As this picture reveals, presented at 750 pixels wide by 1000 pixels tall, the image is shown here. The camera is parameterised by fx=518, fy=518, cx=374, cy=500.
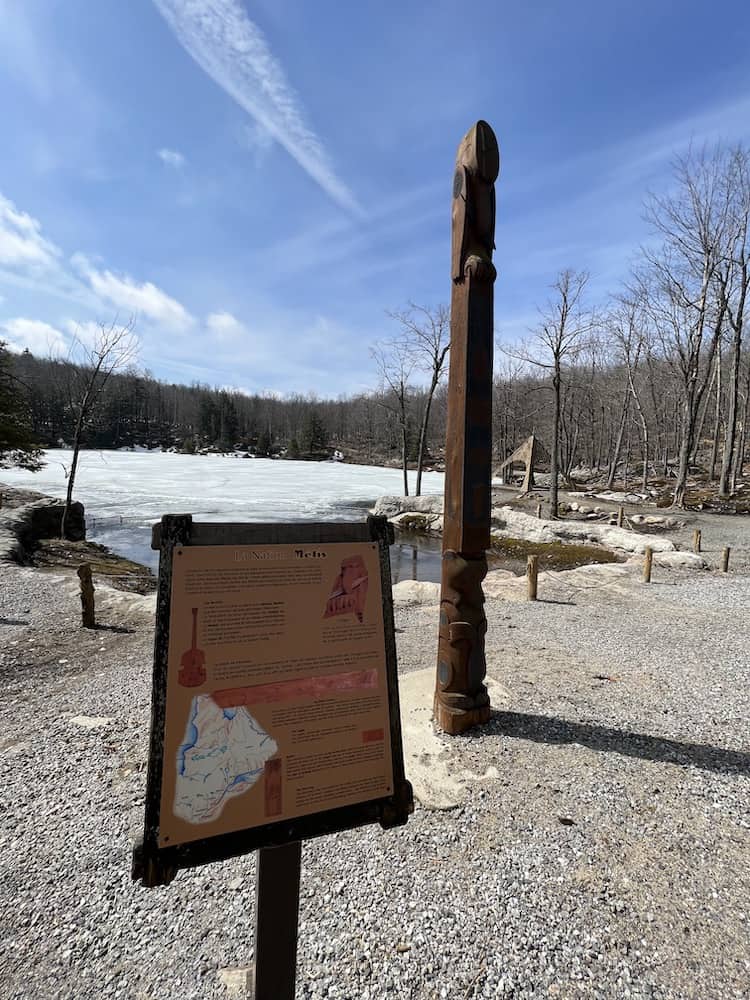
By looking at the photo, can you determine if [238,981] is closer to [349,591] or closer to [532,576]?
[349,591]

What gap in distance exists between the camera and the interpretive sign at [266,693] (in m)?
1.50

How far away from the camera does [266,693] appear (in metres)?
1.63


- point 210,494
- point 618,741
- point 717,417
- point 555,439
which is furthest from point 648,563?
point 210,494

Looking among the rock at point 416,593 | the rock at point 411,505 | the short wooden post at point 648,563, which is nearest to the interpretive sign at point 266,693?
the rock at point 416,593

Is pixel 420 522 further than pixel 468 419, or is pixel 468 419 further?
pixel 420 522

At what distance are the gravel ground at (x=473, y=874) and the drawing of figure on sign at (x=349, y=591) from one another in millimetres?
1757

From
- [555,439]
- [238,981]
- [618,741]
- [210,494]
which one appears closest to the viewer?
[238,981]

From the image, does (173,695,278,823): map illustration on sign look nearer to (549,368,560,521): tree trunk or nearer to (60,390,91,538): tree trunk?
(60,390,91,538): tree trunk

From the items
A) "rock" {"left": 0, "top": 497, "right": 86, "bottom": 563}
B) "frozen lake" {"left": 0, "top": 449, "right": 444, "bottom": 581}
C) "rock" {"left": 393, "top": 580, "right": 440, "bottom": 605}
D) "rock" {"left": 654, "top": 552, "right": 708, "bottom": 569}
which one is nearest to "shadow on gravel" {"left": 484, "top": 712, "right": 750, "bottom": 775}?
"rock" {"left": 393, "top": 580, "right": 440, "bottom": 605}

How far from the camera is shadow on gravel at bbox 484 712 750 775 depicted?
154 inches

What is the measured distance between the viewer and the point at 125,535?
18.9m

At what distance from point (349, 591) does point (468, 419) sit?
2387mm

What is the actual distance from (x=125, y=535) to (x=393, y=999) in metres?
19.1

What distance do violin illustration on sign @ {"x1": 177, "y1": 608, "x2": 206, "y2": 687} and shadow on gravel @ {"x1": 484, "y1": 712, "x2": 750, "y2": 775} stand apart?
335cm
